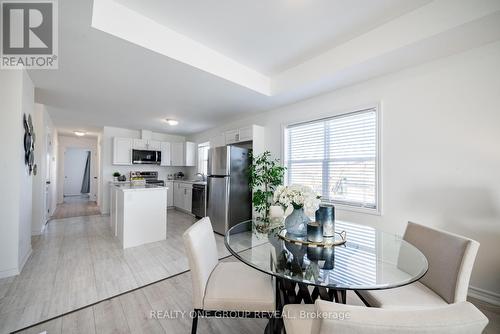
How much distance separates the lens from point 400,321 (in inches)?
21.2

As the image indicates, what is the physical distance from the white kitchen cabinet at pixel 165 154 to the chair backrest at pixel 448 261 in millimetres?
6130

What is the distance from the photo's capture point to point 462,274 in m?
1.18

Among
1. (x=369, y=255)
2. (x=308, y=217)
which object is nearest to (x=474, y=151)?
(x=369, y=255)

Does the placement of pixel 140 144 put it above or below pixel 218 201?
above

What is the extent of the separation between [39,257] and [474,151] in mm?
5193

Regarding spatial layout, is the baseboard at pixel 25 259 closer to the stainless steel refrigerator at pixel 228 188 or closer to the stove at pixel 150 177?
the stainless steel refrigerator at pixel 228 188

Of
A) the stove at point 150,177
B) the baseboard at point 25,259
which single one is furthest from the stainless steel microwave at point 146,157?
the baseboard at point 25,259

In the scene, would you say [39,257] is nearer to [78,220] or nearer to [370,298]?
[78,220]

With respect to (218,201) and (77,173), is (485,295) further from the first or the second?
(77,173)

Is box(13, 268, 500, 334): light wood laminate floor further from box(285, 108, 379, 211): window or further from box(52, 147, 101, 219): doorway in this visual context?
box(52, 147, 101, 219): doorway

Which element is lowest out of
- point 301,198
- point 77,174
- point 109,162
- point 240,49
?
point 77,174

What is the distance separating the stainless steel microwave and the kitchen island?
2.33 metres

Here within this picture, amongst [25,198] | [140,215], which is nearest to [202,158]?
[140,215]

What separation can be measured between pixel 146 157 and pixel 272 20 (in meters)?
5.17
